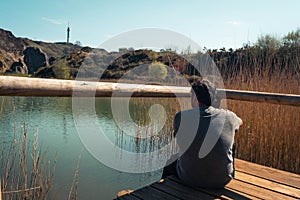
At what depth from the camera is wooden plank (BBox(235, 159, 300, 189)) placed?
200cm

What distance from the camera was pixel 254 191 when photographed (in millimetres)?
1779

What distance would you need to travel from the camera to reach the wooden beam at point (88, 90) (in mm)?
1087

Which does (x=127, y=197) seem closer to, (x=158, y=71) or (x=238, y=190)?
(x=238, y=190)

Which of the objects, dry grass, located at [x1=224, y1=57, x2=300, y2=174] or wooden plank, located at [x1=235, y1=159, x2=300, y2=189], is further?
dry grass, located at [x1=224, y1=57, x2=300, y2=174]

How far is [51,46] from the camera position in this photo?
75562 millimetres

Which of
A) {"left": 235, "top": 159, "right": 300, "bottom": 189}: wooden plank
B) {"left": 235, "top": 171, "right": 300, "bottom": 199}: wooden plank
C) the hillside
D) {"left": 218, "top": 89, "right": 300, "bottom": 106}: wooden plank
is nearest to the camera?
{"left": 235, "top": 171, "right": 300, "bottom": 199}: wooden plank

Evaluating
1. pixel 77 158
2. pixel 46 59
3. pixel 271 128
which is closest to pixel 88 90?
pixel 271 128

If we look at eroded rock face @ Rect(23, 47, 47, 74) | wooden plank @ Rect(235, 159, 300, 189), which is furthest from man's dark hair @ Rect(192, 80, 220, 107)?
eroded rock face @ Rect(23, 47, 47, 74)

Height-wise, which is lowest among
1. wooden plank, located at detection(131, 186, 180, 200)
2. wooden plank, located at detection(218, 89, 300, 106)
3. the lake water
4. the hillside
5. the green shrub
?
the lake water

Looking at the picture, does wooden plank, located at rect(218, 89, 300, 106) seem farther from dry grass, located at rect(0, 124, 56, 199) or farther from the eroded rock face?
the eroded rock face

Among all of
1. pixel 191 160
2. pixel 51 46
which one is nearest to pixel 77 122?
pixel 191 160

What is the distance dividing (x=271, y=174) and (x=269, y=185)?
294 mm

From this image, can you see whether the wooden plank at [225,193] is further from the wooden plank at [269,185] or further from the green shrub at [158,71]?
the green shrub at [158,71]

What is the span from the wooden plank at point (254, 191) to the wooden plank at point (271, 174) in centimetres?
26
